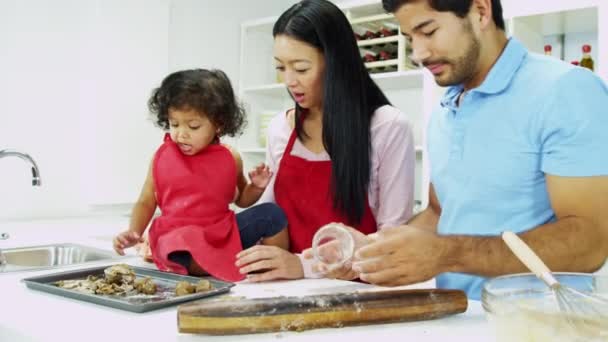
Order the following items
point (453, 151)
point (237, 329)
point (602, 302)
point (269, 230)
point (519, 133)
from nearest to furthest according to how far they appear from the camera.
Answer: point (602, 302), point (237, 329), point (519, 133), point (453, 151), point (269, 230)

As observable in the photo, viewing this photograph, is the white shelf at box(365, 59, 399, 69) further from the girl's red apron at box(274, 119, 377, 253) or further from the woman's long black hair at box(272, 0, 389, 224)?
the girl's red apron at box(274, 119, 377, 253)

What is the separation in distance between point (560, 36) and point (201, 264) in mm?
2133

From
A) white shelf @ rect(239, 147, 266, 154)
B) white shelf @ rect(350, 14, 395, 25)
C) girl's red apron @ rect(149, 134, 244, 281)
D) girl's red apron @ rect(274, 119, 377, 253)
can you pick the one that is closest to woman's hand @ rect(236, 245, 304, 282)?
girl's red apron @ rect(149, 134, 244, 281)

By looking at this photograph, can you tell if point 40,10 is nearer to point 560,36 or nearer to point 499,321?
point 560,36

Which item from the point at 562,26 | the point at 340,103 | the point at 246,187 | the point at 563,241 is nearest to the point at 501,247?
the point at 563,241

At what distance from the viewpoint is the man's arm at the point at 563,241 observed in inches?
38.6

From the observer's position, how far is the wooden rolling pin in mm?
839

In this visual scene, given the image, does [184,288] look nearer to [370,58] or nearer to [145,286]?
[145,286]

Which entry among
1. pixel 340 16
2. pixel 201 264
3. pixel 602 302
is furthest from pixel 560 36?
pixel 602 302

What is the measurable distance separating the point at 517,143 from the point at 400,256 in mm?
371

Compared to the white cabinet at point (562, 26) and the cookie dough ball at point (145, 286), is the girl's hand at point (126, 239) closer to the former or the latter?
the cookie dough ball at point (145, 286)

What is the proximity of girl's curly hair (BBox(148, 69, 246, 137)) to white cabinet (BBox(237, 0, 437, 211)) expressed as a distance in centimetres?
122

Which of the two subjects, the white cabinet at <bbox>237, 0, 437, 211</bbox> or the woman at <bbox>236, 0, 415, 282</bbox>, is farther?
the white cabinet at <bbox>237, 0, 437, 211</bbox>

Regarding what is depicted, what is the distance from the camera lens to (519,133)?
44.4 inches
